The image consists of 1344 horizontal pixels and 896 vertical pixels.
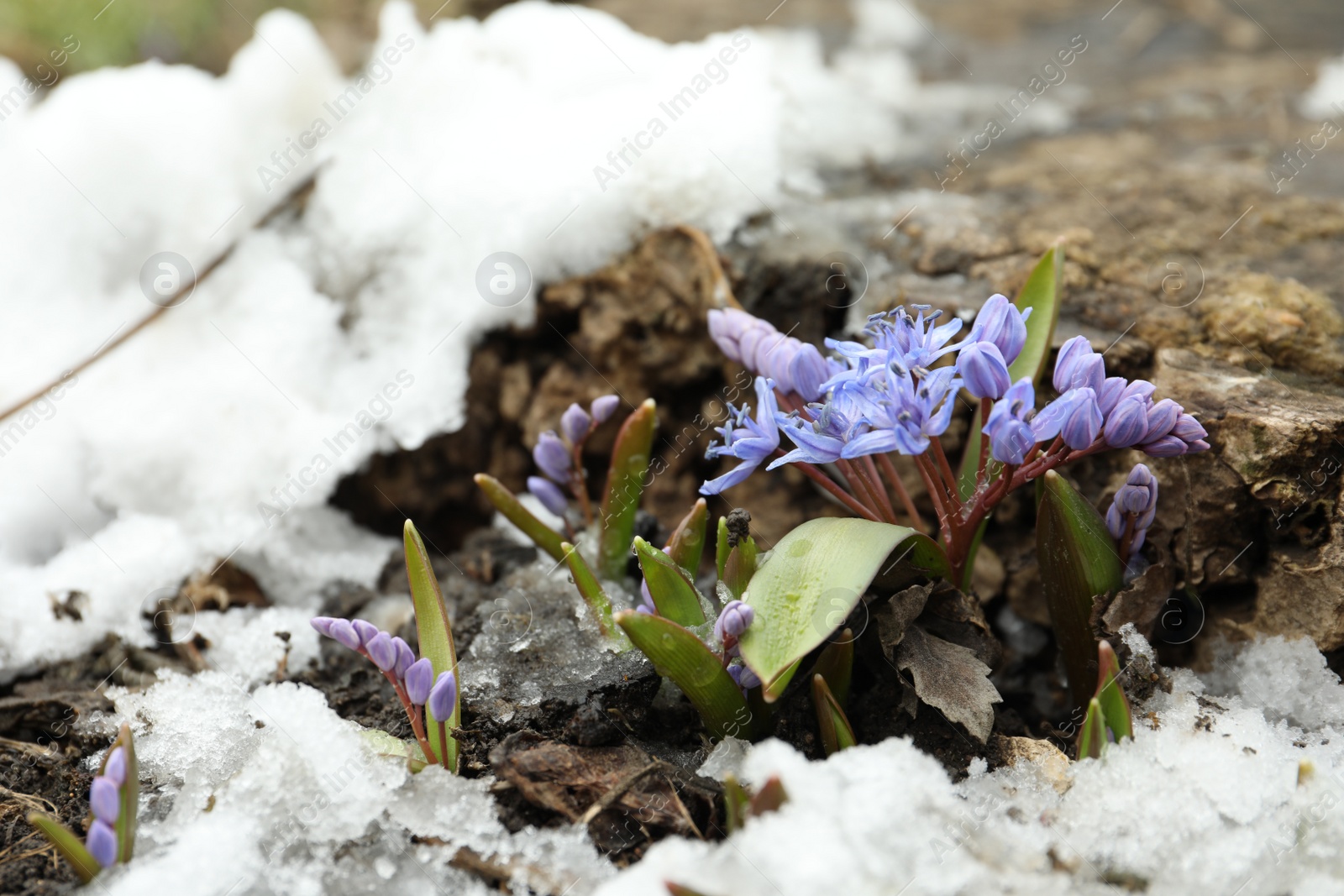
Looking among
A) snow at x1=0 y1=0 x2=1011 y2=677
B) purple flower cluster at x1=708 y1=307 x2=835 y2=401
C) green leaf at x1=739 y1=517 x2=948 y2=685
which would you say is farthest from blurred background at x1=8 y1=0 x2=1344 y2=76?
green leaf at x1=739 y1=517 x2=948 y2=685

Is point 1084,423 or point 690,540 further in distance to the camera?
point 690,540

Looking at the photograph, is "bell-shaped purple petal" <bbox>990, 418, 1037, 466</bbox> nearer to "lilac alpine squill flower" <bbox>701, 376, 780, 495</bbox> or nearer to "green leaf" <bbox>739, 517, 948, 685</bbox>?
"green leaf" <bbox>739, 517, 948, 685</bbox>

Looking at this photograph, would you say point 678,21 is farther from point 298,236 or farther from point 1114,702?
point 1114,702

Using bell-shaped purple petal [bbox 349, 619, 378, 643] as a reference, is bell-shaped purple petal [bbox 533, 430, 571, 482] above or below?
below

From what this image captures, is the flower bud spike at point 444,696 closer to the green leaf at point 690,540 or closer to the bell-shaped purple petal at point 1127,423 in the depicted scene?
the green leaf at point 690,540

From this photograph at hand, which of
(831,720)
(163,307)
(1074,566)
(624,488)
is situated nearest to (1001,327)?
(1074,566)

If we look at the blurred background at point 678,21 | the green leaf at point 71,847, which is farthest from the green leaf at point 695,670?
the blurred background at point 678,21
